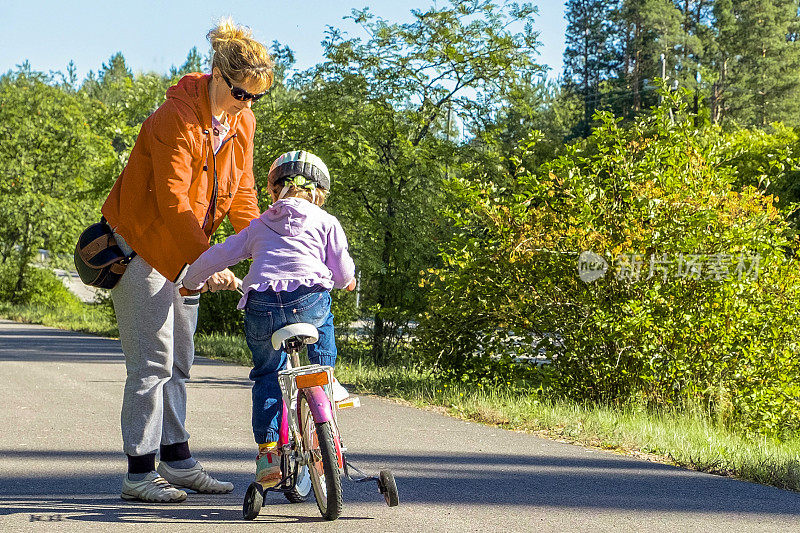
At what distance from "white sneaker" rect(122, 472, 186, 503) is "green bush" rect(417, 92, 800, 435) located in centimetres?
499

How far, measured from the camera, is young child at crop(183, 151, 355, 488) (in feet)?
13.8

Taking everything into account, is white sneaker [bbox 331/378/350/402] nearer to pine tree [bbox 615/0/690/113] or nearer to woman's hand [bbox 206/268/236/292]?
woman's hand [bbox 206/268/236/292]

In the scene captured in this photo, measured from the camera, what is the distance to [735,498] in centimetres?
518

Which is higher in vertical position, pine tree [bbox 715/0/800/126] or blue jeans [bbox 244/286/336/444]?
pine tree [bbox 715/0/800/126]

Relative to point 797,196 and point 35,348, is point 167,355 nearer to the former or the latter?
point 35,348

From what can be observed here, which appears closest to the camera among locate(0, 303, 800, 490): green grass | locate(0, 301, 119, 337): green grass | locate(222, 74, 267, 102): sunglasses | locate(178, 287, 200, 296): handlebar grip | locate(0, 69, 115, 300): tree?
locate(222, 74, 267, 102): sunglasses

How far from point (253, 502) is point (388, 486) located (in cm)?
61

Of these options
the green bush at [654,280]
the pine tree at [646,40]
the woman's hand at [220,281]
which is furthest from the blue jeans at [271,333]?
the pine tree at [646,40]

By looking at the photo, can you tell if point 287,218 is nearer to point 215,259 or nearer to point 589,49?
point 215,259

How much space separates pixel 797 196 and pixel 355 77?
1475 cm

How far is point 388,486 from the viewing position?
14.4 feet

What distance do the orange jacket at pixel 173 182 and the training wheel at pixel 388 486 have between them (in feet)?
4.20

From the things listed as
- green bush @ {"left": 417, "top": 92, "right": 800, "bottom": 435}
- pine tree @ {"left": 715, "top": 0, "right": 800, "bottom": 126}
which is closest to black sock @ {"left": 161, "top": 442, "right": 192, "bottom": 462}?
green bush @ {"left": 417, "top": 92, "right": 800, "bottom": 435}

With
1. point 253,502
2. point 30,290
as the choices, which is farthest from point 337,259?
point 30,290
